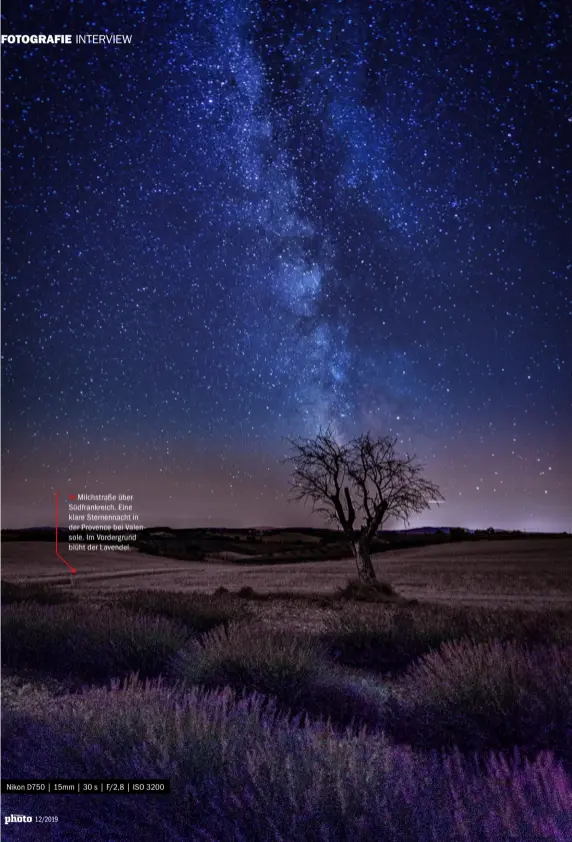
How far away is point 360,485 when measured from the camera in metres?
5.15

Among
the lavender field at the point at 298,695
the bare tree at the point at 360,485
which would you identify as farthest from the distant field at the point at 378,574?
the bare tree at the point at 360,485

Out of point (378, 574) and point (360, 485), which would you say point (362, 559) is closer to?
point (378, 574)

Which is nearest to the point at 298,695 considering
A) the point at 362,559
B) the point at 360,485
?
the point at 362,559

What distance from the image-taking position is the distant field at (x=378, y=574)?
16.6 ft

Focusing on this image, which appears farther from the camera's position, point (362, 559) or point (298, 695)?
point (362, 559)

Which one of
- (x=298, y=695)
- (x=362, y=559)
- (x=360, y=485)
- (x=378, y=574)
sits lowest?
(x=298, y=695)

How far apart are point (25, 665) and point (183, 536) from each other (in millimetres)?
1598

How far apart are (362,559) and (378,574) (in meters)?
0.20

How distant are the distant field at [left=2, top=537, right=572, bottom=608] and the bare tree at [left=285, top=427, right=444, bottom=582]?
33 centimetres

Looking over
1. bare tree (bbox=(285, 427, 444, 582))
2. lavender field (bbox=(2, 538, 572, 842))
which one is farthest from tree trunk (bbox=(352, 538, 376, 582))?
lavender field (bbox=(2, 538, 572, 842))

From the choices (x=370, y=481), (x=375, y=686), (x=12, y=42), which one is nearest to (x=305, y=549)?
(x=370, y=481)

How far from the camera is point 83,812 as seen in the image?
246 cm

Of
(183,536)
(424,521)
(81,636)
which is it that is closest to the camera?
(81,636)

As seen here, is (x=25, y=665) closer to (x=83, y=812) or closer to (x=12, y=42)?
(x=83, y=812)
